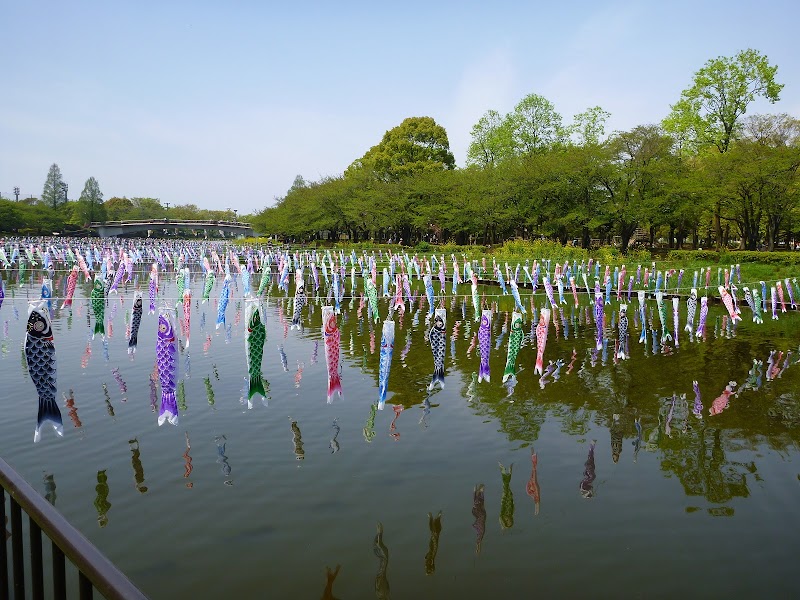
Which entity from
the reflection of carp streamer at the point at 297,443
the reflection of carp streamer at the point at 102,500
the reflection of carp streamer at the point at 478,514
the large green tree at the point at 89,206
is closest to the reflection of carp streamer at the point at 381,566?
the reflection of carp streamer at the point at 478,514

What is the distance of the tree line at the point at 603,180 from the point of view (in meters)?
37.7

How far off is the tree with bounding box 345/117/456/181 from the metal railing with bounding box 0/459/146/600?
206 ft

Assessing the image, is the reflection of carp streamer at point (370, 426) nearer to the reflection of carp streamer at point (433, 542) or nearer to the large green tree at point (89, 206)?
the reflection of carp streamer at point (433, 542)

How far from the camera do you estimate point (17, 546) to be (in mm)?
2988

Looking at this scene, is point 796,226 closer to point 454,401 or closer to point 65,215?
point 454,401

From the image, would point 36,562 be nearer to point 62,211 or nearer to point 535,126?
point 535,126

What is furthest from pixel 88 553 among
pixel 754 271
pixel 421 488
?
pixel 754 271

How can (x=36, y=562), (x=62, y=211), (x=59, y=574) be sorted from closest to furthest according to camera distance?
(x=59, y=574), (x=36, y=562), (x=62, y=211)

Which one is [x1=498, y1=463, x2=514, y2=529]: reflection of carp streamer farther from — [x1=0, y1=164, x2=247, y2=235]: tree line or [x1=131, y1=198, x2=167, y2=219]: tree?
A: [x1=131, y1=198, x2=167, y2=219]: tree

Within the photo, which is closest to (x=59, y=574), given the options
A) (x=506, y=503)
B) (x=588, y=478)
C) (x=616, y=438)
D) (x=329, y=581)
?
(x=329, y=581)

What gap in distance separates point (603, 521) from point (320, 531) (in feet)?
10.6

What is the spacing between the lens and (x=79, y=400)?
11.4 meters

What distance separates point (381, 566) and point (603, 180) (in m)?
Result: 39.5

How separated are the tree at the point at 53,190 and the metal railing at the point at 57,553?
13785cm
